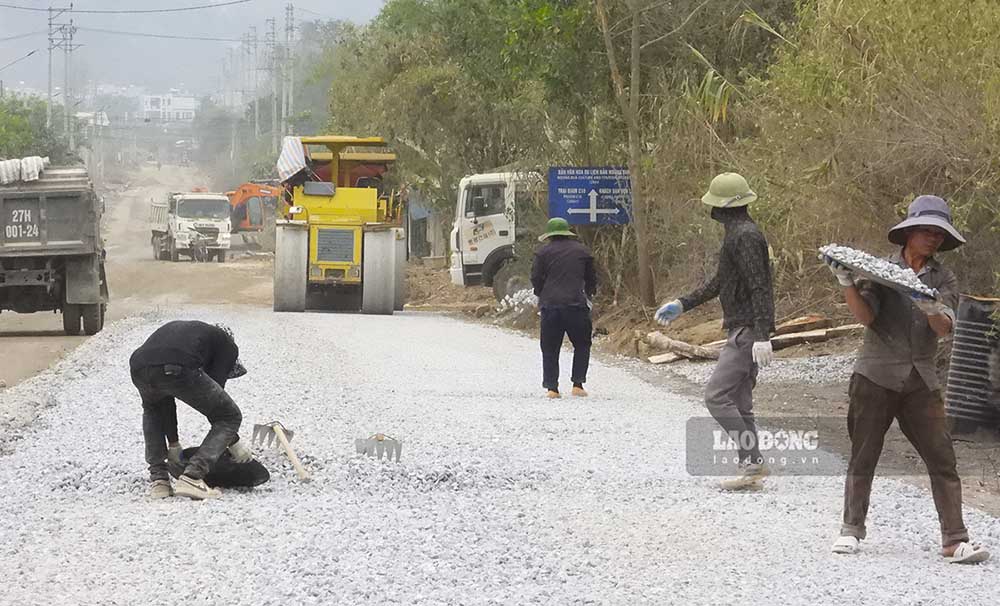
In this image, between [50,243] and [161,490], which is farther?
[50,243]

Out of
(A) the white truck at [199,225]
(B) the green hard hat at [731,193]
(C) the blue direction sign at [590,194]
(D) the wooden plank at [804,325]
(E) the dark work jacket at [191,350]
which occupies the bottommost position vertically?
(A) the white truck at [199,225]

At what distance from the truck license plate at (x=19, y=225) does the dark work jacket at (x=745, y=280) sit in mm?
15563

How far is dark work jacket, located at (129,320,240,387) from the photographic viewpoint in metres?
9.18

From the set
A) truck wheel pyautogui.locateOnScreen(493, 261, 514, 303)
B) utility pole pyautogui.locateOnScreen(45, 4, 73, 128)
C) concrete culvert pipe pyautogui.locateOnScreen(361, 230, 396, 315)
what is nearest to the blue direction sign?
truck wheel pyautogui.locateOnScreen(493, 261, 514, 303)

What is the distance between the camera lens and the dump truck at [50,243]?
23.0m

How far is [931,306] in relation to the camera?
7.16 m

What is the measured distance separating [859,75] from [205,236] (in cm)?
4412

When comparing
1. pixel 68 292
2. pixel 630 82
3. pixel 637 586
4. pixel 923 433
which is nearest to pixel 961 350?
pixel 923 433

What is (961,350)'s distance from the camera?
1205cm

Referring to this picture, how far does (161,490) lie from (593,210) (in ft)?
51.4

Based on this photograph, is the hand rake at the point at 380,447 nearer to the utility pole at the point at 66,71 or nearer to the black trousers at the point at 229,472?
the black trousers at the point at 229,472

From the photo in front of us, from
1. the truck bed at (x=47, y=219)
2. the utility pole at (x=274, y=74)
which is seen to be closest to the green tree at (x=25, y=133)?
the utility pole at (x=274, y=74)

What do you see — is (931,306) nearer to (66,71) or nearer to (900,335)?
(900,335)

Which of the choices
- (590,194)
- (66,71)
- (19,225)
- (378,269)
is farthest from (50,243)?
(66,71)
